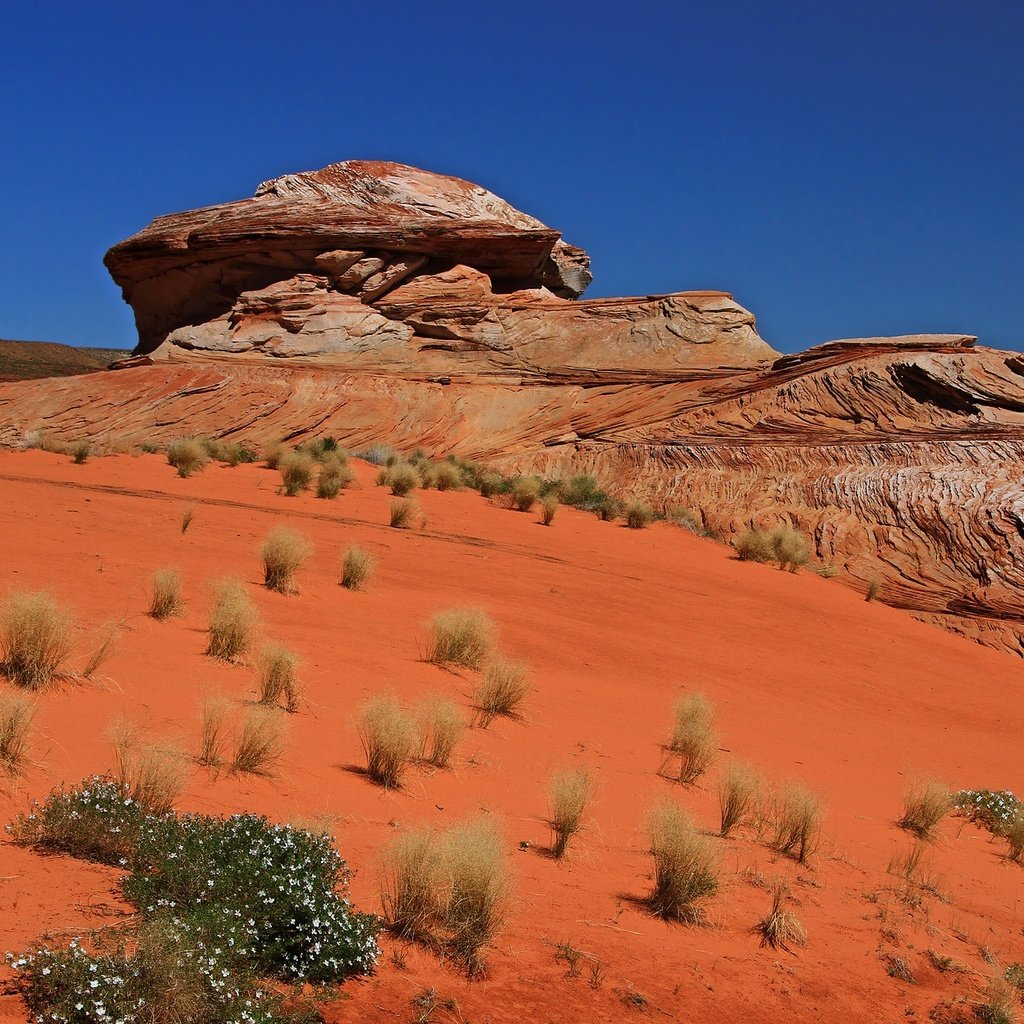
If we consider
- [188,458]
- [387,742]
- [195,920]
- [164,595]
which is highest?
[188,458]

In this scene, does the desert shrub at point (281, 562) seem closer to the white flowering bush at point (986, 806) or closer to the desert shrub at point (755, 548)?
the white flowering bush at point (986, 806)

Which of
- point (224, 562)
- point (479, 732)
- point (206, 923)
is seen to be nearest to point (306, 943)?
point (206, 923)

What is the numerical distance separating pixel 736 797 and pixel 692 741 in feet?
4.27

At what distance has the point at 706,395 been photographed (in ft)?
77.7

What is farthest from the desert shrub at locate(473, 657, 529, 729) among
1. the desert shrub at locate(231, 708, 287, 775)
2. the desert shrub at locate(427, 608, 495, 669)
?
the desert shrub at locate(231, 708, 287, 775)

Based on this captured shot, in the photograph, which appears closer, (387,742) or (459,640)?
(387,742)

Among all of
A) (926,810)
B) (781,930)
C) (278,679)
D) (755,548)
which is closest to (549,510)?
(755,548)

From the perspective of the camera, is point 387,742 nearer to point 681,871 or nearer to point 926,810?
point 681,871

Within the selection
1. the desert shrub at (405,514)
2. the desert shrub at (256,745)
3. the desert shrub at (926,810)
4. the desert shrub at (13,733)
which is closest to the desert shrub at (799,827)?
the desert shrub at (926,810)

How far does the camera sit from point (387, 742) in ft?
22.3

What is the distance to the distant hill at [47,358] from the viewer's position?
55.1m

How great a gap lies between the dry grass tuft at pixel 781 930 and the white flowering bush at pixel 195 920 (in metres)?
2.32

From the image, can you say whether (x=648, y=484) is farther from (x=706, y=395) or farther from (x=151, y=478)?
(x=151, y=478)

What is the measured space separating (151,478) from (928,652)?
12548 millimetres
